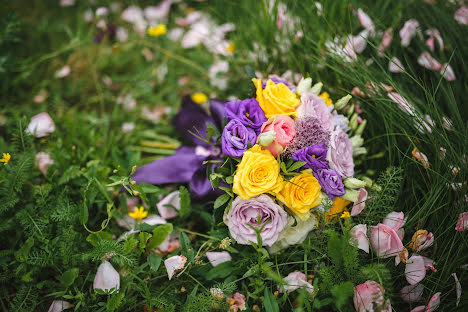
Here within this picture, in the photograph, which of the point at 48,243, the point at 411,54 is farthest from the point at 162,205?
the point at 411,54

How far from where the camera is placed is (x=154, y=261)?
3.27ft

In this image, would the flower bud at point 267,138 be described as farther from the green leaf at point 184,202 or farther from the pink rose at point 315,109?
the green leaf at point 184,202

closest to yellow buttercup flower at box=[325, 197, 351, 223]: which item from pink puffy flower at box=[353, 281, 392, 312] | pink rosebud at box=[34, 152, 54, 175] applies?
pink puffy flower at box=[353, 281, 392, 312]

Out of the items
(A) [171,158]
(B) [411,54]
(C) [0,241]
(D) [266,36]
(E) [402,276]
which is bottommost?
(C) [0,241]

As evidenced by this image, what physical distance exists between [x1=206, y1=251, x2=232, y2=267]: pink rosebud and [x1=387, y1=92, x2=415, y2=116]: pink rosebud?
77cm

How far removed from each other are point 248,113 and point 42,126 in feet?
2.82

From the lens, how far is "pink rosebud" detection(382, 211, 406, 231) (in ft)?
3.19

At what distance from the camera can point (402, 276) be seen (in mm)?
984

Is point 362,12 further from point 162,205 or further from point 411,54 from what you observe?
point 162,205

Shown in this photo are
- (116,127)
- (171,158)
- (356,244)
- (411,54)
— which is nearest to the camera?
(356,244)

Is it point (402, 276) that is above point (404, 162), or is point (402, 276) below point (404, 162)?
below

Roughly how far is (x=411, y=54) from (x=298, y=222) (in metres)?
0.95

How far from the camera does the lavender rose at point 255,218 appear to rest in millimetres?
914

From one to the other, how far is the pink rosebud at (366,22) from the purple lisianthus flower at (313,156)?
0.68 m
